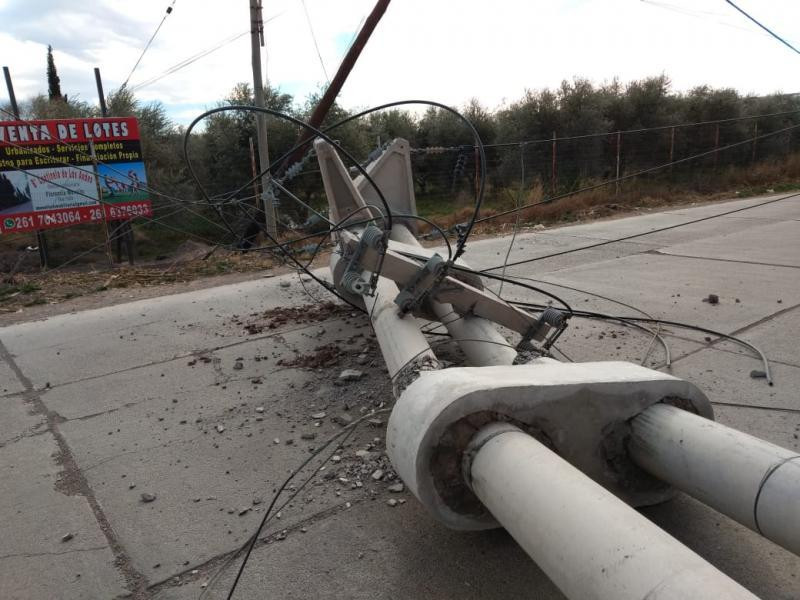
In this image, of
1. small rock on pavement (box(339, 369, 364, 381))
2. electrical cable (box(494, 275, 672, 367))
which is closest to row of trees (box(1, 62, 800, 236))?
electrical cable (box(494, 275, 672, 367))

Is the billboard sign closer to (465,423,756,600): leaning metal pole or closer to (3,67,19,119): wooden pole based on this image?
(3,67,19,119): wooden pole

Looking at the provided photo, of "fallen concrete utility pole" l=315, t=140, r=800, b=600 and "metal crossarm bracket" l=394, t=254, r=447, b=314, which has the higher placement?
"metal crossarm bracket" l=394, t=254, r=447, b=314

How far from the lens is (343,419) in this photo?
386 cm

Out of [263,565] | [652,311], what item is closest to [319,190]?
[652,311]

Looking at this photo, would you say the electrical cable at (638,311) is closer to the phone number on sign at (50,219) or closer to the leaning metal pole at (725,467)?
the leaning metal pole at (725,467)

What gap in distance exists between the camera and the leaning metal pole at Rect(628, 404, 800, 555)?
1841 millimetres

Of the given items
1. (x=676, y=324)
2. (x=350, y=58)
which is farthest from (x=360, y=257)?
(x=350, y=58)

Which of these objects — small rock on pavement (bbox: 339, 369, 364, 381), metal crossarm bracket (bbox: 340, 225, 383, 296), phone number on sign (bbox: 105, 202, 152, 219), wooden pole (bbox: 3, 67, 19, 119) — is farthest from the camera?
wooden pole (bbox: 3, 67, 19, 119)

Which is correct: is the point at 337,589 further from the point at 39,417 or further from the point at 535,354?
the point at 39,417

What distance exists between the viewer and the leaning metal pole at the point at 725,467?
184 cm

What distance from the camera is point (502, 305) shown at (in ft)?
13.0

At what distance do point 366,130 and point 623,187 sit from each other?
10.2m

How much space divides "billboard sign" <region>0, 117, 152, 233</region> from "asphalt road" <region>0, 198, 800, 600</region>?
4915 millimetres

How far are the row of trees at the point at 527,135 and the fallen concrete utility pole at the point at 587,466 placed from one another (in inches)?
621
